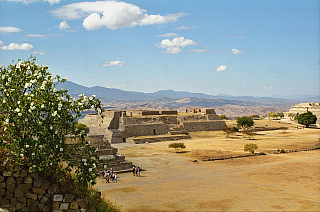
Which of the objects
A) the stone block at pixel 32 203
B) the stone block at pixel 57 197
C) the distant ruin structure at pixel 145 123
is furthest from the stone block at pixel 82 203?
the distant ruin structure at pixel 145 123

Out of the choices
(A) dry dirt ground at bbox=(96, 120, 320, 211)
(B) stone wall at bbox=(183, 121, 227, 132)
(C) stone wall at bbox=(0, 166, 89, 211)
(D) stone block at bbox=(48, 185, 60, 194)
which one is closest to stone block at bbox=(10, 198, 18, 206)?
(C) stone wall at bbox=(0, 166, 89, 211)

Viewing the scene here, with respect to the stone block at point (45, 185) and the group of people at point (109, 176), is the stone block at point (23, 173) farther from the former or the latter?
the group of people at point (109, 176)

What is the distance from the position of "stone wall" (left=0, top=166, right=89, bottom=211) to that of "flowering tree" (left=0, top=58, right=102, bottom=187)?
0.37m

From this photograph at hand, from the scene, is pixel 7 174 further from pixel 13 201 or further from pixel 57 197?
pixel 57 197

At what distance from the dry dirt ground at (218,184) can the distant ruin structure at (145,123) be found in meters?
12.7

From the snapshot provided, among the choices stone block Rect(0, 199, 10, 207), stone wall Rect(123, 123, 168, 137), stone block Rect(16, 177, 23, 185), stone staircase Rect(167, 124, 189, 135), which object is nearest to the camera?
stone block Rect(0, 199, 10, 207)

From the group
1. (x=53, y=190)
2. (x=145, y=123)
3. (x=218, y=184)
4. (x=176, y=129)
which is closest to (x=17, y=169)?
(x=53, y=190)

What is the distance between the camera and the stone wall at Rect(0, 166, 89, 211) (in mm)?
8211

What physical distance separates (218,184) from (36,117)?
45.4 feet

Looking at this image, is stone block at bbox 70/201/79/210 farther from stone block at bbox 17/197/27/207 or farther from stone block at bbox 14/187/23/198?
stone block at bbox 14/187/23/198

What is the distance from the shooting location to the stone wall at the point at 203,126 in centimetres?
5097

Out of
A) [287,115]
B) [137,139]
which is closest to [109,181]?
[137,139]

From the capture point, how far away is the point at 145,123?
47.9 metres

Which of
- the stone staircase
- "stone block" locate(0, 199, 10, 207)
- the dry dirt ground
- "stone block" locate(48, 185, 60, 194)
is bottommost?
the dry dirt ground
